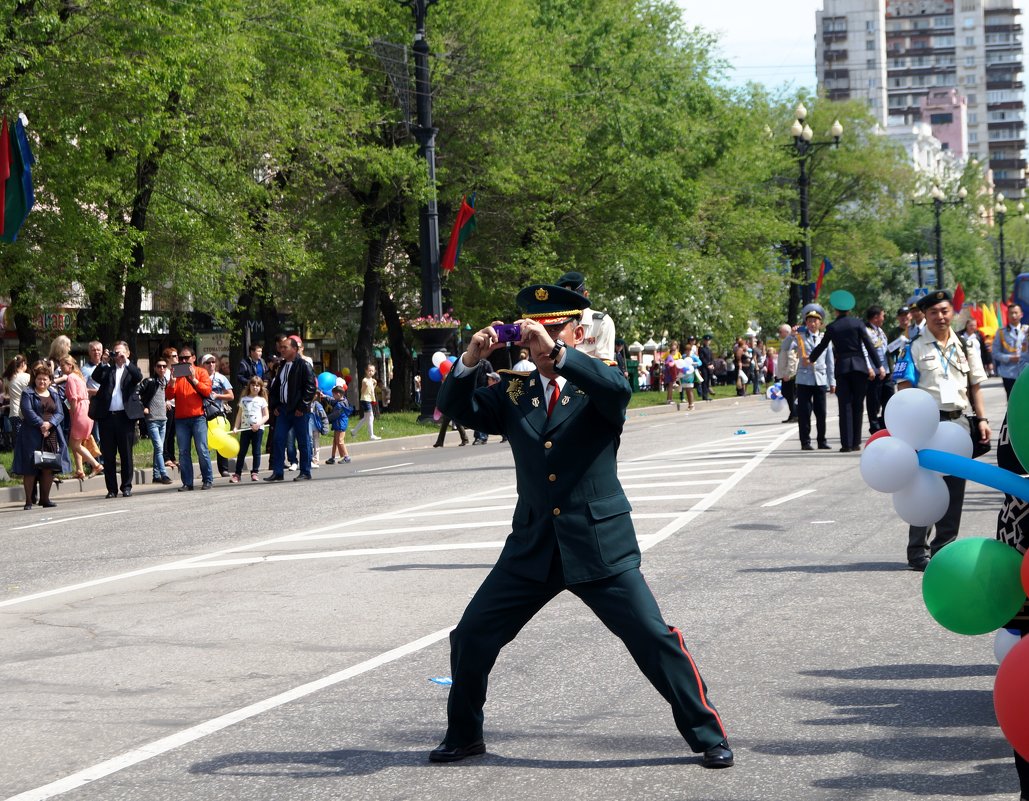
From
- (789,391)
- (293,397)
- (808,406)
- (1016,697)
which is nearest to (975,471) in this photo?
(1016,697)

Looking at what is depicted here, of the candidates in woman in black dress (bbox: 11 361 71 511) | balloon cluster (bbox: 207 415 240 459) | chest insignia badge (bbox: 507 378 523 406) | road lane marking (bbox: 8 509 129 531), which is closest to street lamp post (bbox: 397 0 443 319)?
balloon cluster (bbox: 207 415 240 459)

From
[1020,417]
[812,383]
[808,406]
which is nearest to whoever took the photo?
[1020,417]

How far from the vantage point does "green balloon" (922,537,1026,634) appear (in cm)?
453

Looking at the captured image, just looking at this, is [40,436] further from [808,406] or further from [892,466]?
[892,466]

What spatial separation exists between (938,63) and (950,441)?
19958 centimetres

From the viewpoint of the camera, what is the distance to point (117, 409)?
61.9 feet

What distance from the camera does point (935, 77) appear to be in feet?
631

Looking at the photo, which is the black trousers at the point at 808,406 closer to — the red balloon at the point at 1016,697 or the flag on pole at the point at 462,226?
the flag on pole at the point at 462,226

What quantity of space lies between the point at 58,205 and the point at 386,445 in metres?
7.37

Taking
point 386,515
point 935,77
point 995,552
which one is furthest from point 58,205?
point 935,77

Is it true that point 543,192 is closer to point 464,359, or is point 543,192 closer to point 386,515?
point 386,515

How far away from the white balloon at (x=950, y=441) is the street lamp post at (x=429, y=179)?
2664 centimetres

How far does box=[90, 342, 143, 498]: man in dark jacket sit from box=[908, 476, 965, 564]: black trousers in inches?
463

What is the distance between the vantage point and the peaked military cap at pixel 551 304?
17.4 ft
